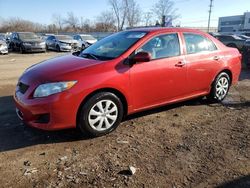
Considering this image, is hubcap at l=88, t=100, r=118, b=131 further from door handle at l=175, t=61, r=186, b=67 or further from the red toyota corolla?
door handle at l=175, t=61, r=186, b=67

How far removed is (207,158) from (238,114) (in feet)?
7.28

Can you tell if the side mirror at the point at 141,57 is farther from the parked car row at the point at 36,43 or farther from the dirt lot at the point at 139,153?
the parked car row at the point at 36,43

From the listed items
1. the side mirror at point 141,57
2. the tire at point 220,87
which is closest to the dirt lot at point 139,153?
the tire at point 220,87

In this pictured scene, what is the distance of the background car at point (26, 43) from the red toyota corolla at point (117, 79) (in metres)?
17.7

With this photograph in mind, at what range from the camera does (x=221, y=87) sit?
6277 mm

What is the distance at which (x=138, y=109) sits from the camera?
15.9ft

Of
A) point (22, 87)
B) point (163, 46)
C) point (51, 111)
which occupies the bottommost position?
point (51, 111)

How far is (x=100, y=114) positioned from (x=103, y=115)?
0.06 metres

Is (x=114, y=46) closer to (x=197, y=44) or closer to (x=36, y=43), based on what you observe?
(x=197, y=44)

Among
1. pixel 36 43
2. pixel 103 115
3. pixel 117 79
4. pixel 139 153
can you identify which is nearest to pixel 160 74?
pixel 117 79

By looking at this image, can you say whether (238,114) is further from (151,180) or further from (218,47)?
(151,180)

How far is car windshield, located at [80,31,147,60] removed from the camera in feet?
15.6

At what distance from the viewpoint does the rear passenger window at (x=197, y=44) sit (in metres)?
5.48

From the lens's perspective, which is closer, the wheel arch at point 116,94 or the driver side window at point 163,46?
the wheel arch at point 116,94
